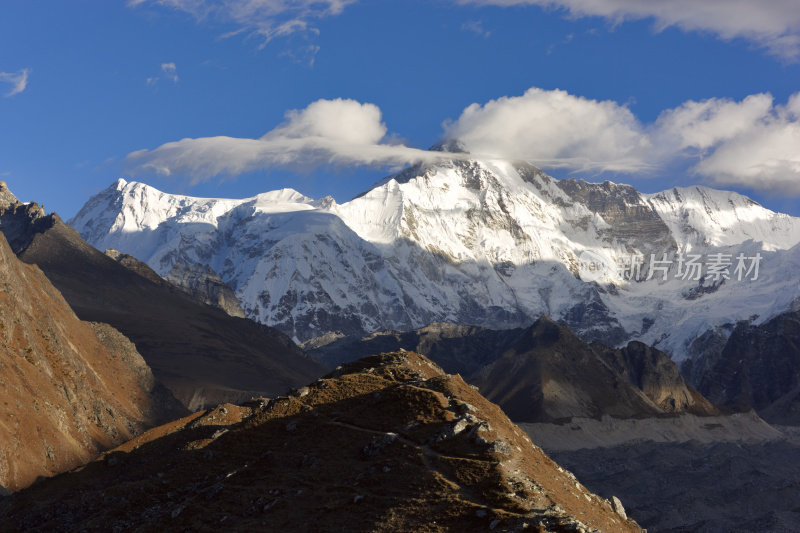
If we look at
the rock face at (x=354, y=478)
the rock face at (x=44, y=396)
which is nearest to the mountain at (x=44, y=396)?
the rock face at (x=44, y=396)

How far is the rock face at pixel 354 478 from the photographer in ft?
165

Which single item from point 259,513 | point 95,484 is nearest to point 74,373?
point 95,484

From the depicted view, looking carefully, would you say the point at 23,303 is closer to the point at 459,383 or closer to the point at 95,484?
the point at 95,484

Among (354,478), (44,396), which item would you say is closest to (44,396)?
(44,396)

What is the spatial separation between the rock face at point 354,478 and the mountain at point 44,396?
34226 mm

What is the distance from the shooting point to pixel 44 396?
12681 cm

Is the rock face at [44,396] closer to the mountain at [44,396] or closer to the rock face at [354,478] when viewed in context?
the mountain at [44,396]

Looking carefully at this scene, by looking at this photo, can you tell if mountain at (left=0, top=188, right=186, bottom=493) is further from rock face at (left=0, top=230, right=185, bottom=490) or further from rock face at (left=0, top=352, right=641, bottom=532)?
rock face at (left=0, top=352, right=641, bottom=532)

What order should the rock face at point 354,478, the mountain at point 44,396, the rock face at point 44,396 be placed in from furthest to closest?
the rock face at point 44,396, the mountain at point 44,396, the rock face at point 354,478

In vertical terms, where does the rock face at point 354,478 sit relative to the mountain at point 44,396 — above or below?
below

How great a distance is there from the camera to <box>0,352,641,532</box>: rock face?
5022 cm

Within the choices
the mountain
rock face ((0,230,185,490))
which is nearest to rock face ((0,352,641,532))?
rock face ((0,230,185,490))

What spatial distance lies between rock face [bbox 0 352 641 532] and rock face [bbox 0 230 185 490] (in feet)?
112

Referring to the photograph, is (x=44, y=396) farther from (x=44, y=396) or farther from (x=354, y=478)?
(x=354, y=478)
